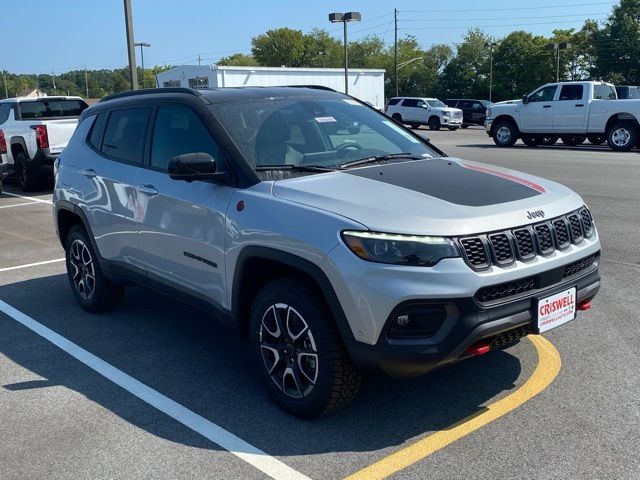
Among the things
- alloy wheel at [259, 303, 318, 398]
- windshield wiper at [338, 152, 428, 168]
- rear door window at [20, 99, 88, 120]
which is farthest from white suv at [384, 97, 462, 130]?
alloy wheel at [259, 303, 318, 398]

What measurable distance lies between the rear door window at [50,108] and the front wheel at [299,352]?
12.4m

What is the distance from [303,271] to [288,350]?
1.69ft

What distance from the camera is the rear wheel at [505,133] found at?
23.0 meters

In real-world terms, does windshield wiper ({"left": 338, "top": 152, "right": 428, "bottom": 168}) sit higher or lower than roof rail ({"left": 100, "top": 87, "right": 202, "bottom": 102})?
lower

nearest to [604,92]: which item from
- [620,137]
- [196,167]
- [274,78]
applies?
[620,137]

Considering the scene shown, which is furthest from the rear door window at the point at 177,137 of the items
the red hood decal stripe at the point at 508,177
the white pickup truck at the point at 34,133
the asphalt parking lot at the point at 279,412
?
the white pickup truck at the point at 34,133

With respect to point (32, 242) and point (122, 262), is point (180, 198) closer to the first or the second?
point (122, 262)

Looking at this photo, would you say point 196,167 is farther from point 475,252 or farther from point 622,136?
point 622,136

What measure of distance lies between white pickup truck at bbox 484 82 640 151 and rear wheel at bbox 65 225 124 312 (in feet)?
59.3

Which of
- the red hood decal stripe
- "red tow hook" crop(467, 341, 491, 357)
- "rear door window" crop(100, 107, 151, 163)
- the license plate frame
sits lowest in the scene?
"red tow hook" crop(467, 341, 491, 357)

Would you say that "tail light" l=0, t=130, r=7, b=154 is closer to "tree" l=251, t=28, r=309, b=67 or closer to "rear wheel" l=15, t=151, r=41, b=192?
"rear wheel" l=15, t=151, r=41, b=192

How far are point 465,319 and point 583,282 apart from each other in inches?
39.8

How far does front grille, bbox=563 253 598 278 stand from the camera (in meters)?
3.77

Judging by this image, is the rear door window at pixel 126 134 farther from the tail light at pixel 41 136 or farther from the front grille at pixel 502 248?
the tail light at pixel 41 136
